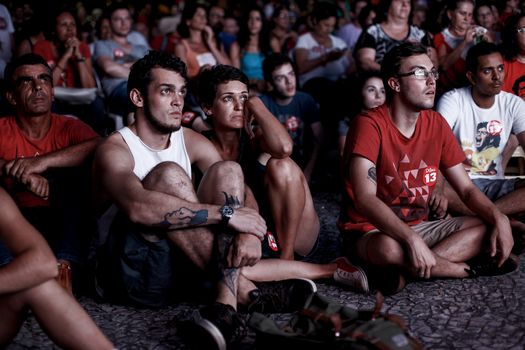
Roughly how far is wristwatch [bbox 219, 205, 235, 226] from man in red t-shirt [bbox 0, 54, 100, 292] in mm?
893

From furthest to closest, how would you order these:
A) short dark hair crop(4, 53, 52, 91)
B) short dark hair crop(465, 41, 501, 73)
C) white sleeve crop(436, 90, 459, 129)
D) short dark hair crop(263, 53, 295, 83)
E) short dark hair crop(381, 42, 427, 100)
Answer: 1. short dark hair crop(263, 53, 295, 83)
2. short dark hair crop(465, 41, 501, 73)
3. white sleeve crop(436, 90, 459, 129)
4. short dark hair crop(4, 53, 52, 91)
5. short dark hair crop(381, 42, 427, 100)

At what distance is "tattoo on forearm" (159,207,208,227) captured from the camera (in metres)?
3.12

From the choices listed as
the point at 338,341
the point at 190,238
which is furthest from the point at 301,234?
the point at 338,341

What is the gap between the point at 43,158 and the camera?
3734mm

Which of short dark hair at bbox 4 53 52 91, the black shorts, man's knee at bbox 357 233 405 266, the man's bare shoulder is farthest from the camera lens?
short dark hair at bbox 4 53 52 91

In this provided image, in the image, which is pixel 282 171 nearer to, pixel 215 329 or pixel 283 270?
pixel 283 270

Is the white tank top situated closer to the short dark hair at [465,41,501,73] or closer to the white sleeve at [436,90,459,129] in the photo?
the white sleeve at [436,90,459,129]

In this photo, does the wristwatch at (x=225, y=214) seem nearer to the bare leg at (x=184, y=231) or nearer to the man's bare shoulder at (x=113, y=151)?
the bare leg at (x=184, y=231)

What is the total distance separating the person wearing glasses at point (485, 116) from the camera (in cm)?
476

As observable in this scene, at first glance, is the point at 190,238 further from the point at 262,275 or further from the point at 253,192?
the point at 253,192

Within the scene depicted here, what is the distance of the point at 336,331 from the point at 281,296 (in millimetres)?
887

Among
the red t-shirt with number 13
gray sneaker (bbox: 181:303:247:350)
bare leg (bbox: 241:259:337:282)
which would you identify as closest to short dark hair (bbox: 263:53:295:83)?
the red t-shirt with number 13

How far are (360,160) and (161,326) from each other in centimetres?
134

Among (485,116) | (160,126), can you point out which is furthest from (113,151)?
(485,116)
